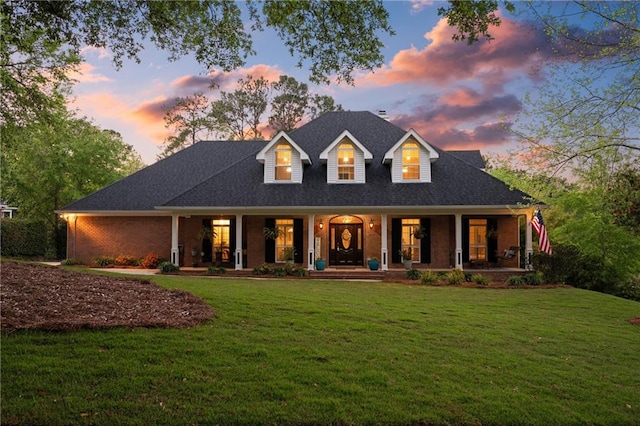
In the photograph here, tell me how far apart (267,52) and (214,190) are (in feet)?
34.8

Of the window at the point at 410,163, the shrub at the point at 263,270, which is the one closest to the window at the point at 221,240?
the shrub at the point at 263,270

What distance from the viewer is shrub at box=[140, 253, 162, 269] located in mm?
19941

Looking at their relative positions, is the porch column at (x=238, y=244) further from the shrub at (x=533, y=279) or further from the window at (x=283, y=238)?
the shrub at (x=533, y=279)

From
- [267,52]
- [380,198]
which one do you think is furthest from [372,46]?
[380,198]

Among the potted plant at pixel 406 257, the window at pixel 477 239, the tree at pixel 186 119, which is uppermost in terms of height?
the tree at pixel 186 119

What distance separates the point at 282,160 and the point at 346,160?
3.10 m

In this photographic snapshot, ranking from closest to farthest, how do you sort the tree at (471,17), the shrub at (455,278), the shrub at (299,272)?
the tree at (471,17) < the shrub at (455,278) < the shrub at (299,272)

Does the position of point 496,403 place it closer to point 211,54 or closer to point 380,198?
point 211,54

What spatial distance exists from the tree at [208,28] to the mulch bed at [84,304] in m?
4.99

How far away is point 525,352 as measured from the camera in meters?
6.95

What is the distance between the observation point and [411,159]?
2017cm

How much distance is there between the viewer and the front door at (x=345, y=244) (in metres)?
20.0

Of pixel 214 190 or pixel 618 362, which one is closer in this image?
pixel 618 362

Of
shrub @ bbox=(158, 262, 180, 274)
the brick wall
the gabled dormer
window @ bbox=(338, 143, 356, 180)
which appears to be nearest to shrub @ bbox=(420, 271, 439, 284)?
window @ bbox=(338, 143, 356, 180)
